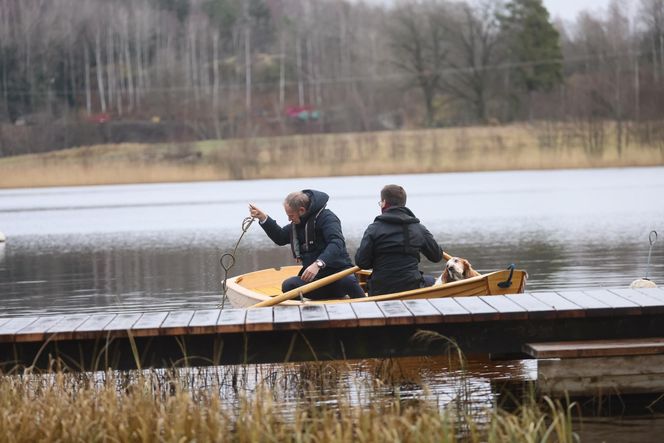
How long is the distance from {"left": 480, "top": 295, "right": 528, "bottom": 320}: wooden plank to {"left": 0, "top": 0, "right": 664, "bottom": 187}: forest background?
4241 centimetres

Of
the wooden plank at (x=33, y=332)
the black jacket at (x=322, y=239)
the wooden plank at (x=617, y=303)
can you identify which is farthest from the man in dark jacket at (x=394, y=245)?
the wooden plank at (x=33, y=332)

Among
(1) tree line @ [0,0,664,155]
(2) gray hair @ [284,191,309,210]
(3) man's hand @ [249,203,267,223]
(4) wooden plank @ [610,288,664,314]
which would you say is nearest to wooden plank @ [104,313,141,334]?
(2) gray hair @ [284,191,309,210]

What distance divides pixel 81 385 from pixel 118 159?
4406 cm

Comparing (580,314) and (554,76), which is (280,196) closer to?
(580,314)

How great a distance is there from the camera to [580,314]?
691 cm

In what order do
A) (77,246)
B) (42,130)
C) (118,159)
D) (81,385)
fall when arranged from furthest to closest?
(42,130) → (118,159) → (77,246) → (81,385)

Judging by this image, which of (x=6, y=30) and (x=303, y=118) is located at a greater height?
(x=6, y=30)

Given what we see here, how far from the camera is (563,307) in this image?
7.00 meters

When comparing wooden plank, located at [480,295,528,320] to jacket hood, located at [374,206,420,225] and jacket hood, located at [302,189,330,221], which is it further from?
jacket hood, located at [302,189,330,221]

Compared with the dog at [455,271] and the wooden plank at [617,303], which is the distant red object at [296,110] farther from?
the wooden plank at [617,303]

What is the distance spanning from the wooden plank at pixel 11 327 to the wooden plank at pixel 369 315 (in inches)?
80.5

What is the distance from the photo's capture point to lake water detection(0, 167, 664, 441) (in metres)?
13.1

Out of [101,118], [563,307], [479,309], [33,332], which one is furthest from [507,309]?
[101,118]

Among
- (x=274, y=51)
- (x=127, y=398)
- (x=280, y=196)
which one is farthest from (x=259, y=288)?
(x=274, y=51)
